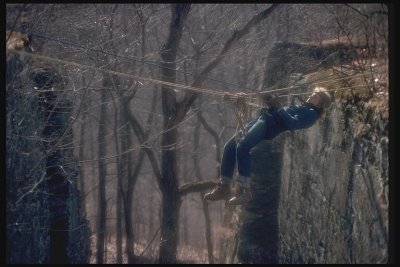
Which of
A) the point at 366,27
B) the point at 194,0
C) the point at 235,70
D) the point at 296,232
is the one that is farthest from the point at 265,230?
the point at 235,70

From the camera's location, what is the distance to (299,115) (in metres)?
5.84

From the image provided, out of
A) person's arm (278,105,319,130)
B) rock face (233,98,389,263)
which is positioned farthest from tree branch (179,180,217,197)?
person's arm (278,105,319,130)

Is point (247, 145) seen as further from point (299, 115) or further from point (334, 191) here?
point (334, 191)

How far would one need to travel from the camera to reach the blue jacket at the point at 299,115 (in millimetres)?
5730

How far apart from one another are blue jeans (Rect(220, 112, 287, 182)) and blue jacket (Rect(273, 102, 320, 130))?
0.10m

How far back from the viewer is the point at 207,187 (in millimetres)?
10117

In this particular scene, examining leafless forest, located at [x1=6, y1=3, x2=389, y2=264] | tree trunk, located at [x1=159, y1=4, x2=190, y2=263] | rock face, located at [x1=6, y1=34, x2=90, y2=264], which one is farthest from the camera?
tree trunk, located at [x1=159, y1=4, x2=190, y2=263]

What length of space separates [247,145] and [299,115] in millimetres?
910

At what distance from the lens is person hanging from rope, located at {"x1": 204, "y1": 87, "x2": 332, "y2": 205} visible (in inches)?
216

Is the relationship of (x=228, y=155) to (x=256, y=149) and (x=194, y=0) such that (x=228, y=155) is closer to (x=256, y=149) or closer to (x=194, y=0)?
(x=194, y=0)

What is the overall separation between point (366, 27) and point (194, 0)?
4.07 m

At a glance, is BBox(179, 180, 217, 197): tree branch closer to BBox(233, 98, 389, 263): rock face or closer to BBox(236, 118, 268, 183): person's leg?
BBox(233, 98, 389, 263): rock face

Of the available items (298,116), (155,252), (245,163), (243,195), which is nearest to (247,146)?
(245,163)

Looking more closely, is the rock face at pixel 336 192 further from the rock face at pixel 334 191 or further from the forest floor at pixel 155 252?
the forest floor at pixel 155 252
